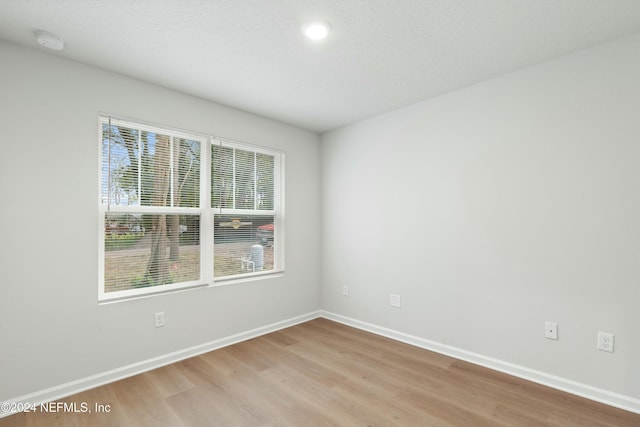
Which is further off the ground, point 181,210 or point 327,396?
point 181,210

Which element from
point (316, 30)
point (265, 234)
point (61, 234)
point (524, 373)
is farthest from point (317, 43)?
point (524, 373)

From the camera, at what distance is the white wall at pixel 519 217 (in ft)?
6.99

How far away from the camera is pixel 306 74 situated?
2.61 meters

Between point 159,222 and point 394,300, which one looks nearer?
point 159,222

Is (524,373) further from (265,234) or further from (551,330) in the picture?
(265,234)

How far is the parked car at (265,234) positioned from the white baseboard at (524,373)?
1574 mm

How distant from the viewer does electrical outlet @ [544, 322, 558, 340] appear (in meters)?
2.36

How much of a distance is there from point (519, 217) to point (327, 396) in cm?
212

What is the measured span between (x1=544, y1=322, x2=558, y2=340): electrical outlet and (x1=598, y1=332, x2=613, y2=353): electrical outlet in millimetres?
252

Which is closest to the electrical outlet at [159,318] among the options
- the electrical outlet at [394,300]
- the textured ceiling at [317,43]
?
the textured ceiling at [317,43]

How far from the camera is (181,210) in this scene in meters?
2.93

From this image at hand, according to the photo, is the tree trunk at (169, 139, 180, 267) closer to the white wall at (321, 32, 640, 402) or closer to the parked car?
the parked car

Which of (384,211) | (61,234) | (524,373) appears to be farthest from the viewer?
(384,211)

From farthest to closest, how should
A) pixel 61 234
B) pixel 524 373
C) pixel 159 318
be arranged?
pixel 159 318 < pixel 524 373 < pixel 61 234
